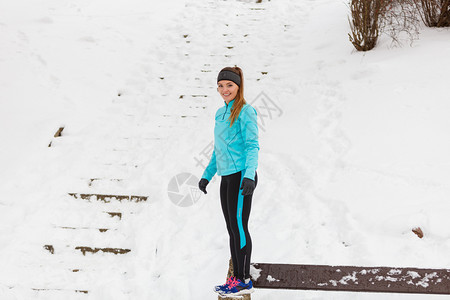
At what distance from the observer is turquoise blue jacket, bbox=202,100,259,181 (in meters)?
2.26

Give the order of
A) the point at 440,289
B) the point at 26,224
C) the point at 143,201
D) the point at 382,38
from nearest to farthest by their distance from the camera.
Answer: the point at 440,289
the point at 26,224
the point at 143,201
the point at 382,38

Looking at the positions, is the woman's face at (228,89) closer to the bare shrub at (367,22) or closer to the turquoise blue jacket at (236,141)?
the turquoise blue jacket at (236,141)

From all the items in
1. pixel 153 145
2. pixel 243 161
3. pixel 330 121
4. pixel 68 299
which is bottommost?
pixel 68 299

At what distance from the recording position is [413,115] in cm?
383

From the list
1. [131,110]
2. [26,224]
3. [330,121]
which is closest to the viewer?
[26,224]

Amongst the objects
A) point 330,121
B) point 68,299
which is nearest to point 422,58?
point 330,121

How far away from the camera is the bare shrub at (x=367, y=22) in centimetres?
492

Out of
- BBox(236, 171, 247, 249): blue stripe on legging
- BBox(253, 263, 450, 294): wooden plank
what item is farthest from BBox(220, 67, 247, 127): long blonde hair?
BBox(253, 263, 450, 294): wooden plank

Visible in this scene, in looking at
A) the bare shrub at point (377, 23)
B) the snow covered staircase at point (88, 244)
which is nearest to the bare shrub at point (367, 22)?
the bare shrub at point (377, 23)

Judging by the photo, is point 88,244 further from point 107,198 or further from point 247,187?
point 247,187

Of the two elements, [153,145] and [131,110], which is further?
[131,110]

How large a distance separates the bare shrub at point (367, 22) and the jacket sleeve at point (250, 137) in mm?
3401

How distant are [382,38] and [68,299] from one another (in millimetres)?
4739

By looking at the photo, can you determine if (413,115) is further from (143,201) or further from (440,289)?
(143,201)
